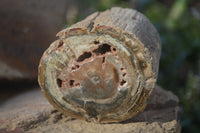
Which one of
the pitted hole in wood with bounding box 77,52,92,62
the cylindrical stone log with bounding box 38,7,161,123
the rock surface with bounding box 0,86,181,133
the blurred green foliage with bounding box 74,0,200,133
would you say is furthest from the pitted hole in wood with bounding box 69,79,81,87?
the blurred green foliage with bounding box 74,0,200,133

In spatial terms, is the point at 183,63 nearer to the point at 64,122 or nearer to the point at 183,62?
the point at 183,62

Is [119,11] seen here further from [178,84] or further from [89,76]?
[178,84]

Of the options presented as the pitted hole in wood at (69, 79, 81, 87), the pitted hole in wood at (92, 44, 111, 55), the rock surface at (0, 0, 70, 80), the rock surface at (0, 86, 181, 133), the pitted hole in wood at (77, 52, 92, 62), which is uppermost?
the rock surface at (0, 0, 70, 80)

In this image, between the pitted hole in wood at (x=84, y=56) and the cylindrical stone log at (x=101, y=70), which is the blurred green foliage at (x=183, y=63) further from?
the pitted hole in wood at (x=84, y=56)

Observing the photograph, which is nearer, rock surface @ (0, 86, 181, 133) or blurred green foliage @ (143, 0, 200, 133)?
rock surface @ (0, 86, 181, 133)

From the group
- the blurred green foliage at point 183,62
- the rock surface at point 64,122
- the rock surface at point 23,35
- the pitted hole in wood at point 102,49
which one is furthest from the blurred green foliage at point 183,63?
the pitted hole in wood at point 102,49

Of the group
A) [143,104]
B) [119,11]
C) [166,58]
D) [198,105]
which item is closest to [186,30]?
[166,58]

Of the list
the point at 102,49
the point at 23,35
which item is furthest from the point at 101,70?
the point at 23,35

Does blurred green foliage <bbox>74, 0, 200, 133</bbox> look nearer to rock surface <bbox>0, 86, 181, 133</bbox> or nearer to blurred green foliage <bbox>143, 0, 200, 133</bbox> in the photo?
blurred green foliage <bbox>143, 0, 200, 133</bbox>
